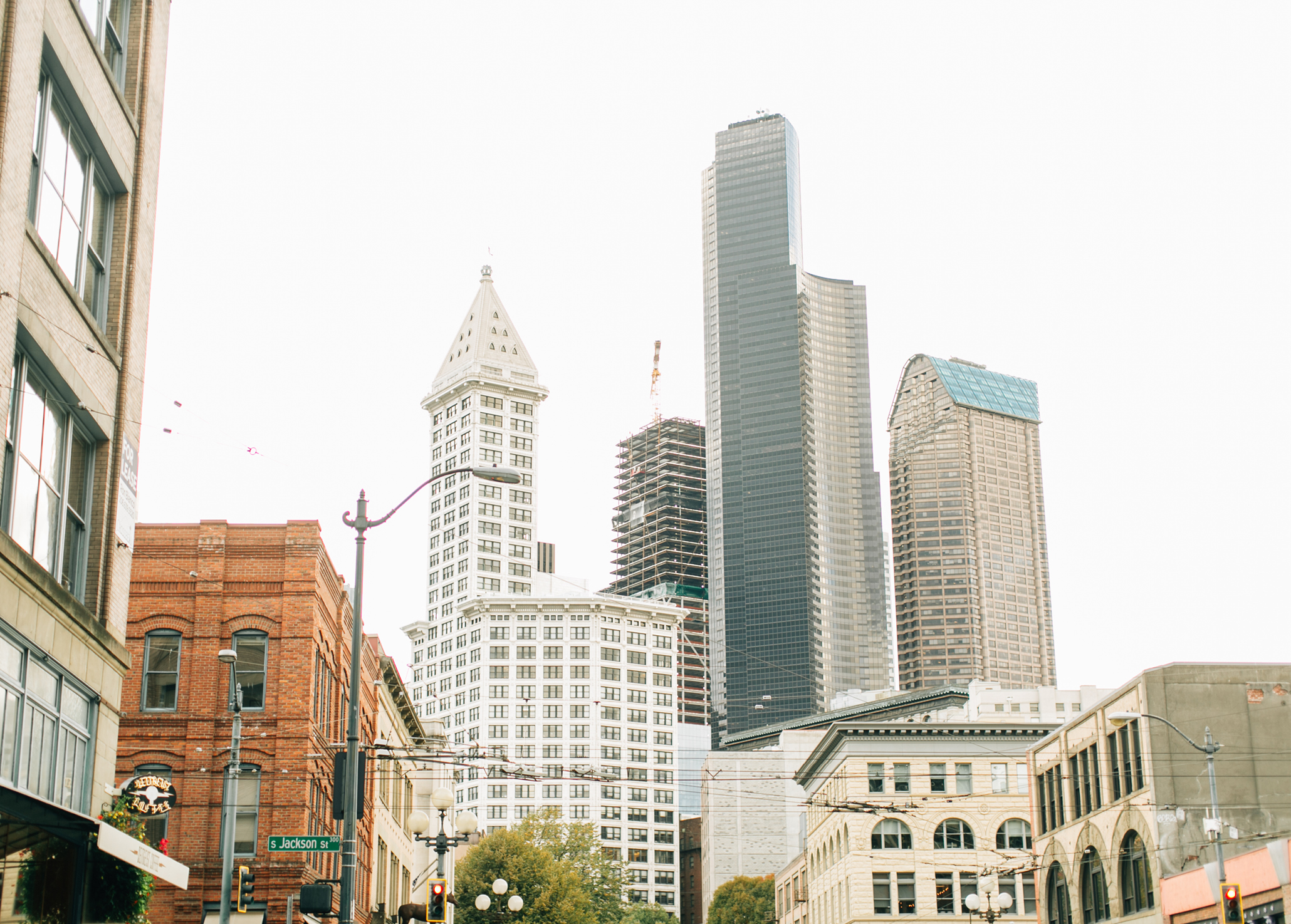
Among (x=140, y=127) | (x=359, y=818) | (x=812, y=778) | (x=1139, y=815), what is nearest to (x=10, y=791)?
(x=140, y=127)

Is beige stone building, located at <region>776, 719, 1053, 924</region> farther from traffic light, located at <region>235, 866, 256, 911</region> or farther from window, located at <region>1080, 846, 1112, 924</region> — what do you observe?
traffic light, located at <region>235, 866, 256, 911</region>

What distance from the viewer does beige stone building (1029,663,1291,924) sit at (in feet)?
164

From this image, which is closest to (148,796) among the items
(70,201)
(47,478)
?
(47,478)

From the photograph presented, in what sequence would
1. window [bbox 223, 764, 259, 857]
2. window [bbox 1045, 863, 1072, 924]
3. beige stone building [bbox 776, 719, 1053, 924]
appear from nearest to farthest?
window [bbox 223, 764, 259, 857] < window [bbox 1045, 863, 1072, 924] < beige stone building [bbox 776, 719, 1053, 924]

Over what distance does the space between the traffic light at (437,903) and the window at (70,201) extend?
11835mm

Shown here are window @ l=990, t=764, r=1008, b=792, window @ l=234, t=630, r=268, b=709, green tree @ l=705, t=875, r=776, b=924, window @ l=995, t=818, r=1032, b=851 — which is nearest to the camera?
window @ l=234, t=630, r=268, b=709

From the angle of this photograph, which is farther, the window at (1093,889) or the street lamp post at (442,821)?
the window at (1093,889)

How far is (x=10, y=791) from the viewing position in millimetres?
16734

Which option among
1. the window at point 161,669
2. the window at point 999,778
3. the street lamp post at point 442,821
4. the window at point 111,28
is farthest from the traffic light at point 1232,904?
the window at point 999,778

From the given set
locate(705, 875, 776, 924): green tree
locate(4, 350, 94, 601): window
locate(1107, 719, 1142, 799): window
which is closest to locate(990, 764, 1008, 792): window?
locate(1107, 719, 1142, 799): window

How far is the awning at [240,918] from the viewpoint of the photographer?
128 feet

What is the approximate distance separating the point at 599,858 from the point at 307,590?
290 ft

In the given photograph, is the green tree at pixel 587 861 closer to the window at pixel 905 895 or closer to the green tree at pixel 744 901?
the green tree at pixel 744 901

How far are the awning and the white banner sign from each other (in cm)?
1727
